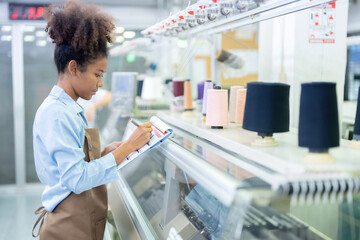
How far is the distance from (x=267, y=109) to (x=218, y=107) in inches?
20.8

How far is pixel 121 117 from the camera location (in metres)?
3.52

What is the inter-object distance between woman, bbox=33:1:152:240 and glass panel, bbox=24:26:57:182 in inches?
159

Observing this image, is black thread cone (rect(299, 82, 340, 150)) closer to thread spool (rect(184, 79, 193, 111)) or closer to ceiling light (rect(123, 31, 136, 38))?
thread spool (rect(184, 79, 193, 111))

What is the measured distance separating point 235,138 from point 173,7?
13.4 ft

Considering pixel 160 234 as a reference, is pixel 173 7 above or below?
above

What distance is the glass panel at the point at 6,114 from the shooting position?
527cm

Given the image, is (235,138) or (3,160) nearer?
(235,138)

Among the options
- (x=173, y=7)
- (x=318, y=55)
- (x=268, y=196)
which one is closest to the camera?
(x=268, y=196)

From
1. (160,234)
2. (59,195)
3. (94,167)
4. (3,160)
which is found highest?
(94,167)

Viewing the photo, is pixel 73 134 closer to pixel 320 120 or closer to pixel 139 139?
pixel 139 139

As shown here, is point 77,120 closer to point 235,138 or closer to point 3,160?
point 235,138

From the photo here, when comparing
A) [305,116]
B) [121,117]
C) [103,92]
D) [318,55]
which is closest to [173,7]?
[103,92]

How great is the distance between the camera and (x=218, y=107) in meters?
1.80

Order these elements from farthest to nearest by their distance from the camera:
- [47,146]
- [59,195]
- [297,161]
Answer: [59,195] → [47,146] → [297,161]
